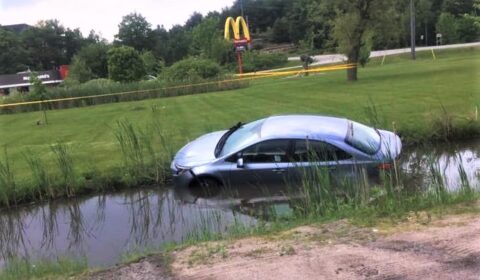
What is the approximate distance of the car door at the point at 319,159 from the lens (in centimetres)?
936

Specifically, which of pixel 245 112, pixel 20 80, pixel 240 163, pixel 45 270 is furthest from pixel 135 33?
pixel 45 270

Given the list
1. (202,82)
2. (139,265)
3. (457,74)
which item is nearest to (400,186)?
(139,265)

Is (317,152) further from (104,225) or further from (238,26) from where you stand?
(238,26)

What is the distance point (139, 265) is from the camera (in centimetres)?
596

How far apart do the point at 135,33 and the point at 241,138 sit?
276 feet

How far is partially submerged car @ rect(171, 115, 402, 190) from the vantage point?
33.0 feet

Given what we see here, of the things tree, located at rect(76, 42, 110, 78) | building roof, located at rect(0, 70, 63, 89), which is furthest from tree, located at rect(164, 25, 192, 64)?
building roof, located at rect(0, 70, 63, 89)

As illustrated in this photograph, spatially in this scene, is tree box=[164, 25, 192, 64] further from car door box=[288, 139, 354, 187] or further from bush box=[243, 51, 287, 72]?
car door box=[288, 139, 354, 187]

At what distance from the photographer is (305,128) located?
35.1 feet

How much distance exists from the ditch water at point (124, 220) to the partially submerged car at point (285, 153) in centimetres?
39

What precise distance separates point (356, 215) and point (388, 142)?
373 cm

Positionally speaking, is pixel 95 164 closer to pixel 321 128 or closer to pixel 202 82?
pixel 321 128

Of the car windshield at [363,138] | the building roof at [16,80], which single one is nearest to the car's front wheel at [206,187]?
the car windshield at [363,138]

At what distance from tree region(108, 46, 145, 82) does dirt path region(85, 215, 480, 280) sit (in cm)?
4529
